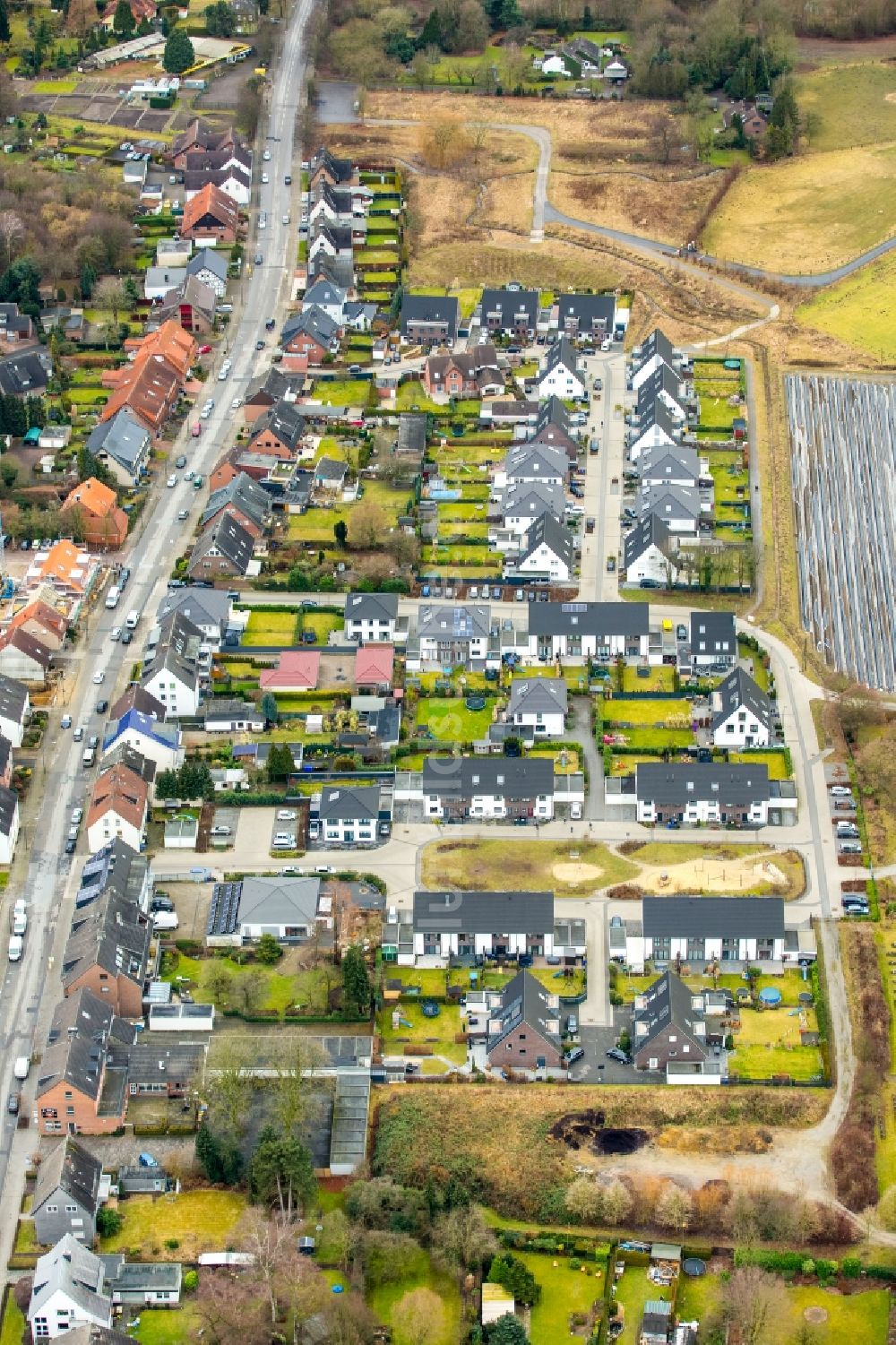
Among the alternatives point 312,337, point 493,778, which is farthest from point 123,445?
point 493,778

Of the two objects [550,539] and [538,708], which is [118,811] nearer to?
[538,708]

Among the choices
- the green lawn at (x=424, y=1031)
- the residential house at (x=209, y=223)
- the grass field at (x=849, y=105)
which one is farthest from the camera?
the grass field at (x=849, y=105)

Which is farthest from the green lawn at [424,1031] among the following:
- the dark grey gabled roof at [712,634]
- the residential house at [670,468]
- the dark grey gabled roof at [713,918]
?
the residential house at [670,468]

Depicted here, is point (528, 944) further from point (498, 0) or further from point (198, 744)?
point (498, 0)

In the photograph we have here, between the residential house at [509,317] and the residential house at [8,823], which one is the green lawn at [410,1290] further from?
the residential house at [509,317]

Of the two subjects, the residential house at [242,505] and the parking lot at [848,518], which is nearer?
the parking lot at [848,518]

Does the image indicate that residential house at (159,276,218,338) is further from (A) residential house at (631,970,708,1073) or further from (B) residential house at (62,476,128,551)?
(A) residential house at (631,970,708,1073)
